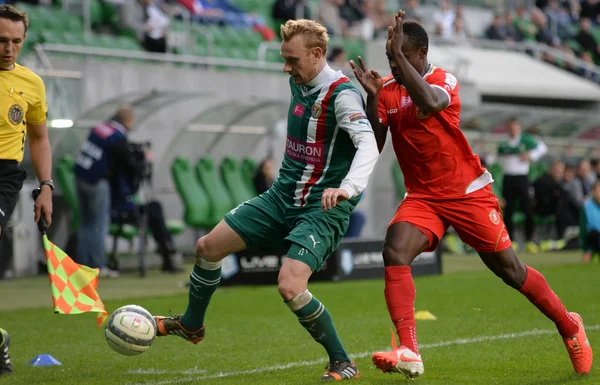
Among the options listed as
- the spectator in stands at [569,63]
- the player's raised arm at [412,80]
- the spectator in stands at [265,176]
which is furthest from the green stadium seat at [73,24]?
the spectator in stands at [569,63]

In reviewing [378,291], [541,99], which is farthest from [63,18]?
[541,99]

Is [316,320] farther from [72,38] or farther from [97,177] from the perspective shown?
[72,38]

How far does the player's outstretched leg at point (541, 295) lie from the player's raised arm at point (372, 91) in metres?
0.95

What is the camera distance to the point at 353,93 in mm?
5957

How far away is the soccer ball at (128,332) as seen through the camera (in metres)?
6.06

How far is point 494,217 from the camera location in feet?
20.1

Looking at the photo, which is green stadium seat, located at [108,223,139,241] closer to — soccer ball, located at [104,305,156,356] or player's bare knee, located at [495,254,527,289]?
soccer ball, located at [104,305,156,356]

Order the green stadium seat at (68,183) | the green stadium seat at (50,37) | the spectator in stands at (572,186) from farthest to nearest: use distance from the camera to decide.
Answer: the spectator in stands at (572,186) < the green stadium seat at (50,37) < the green stadium seat at (68,183)

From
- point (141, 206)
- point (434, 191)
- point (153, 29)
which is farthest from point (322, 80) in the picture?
point (153, 29)

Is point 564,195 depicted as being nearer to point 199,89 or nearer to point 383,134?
point 199,89

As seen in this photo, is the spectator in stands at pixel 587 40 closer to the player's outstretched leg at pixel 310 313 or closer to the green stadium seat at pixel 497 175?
the green stadium seat at pixel 497 175

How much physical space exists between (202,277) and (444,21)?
867 inches

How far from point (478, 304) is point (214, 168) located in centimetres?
739

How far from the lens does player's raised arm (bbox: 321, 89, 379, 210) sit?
5.55 metres
